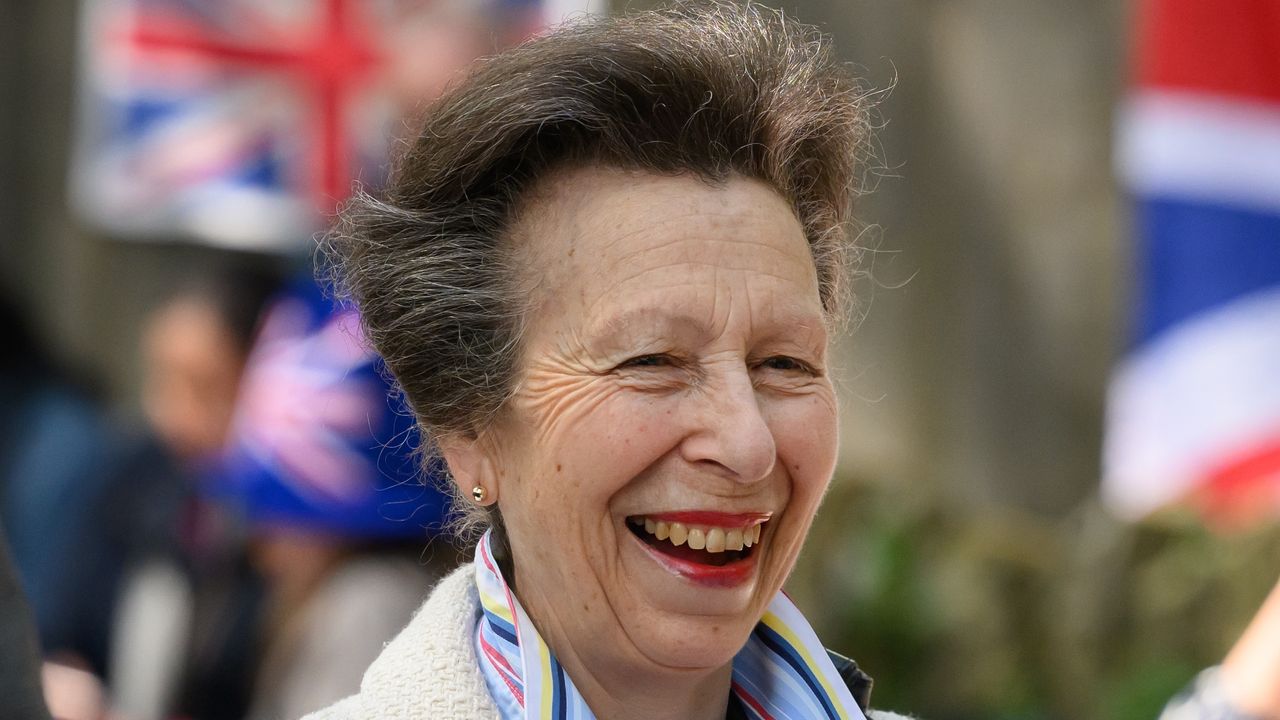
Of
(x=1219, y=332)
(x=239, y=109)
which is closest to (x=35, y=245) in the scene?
(x=239, y=109)

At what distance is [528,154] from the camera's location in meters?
2.01

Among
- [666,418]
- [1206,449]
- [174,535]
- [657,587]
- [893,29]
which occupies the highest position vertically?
[893,29]

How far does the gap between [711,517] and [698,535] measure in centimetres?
3

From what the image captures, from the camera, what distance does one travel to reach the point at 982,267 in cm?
568

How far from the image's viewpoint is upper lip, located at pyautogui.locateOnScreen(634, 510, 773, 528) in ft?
6.38

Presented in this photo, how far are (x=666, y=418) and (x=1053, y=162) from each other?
13.0 ft

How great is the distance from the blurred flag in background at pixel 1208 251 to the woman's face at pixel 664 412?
2934mm

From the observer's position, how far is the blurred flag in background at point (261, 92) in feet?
21.3

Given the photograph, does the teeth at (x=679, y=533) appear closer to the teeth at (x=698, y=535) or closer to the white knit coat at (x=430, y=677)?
the teeth at (x=698, y=535)

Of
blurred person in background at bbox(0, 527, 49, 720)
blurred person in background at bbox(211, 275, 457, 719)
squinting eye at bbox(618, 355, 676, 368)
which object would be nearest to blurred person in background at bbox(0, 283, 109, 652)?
blurred person in background at bbox(211, 275, 457, 719)

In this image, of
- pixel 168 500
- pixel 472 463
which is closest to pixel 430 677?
pixel 472 463

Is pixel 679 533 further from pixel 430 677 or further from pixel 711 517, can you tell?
pixel 430 677

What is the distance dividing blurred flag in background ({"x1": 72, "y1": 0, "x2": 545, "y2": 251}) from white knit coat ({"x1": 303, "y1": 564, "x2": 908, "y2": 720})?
174 inches

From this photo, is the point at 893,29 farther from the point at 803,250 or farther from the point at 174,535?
the point at 803,250
